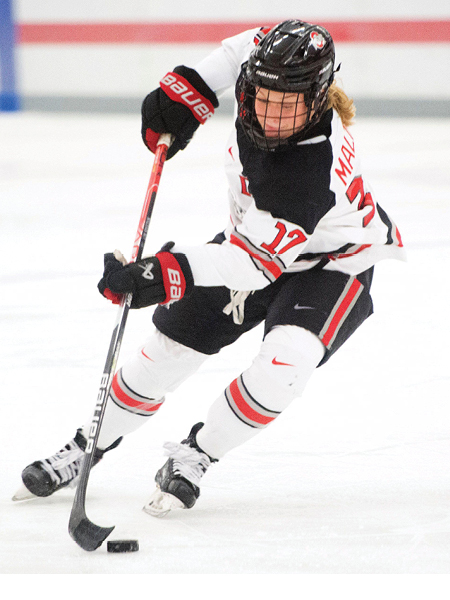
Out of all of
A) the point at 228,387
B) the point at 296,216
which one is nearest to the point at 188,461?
the point at 228,387

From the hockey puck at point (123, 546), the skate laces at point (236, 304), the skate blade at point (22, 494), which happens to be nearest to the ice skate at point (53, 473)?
the skate blade at point (22, 494)

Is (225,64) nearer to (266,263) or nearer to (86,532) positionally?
(266,263)

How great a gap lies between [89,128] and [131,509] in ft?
23.3

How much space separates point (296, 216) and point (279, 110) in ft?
0.67

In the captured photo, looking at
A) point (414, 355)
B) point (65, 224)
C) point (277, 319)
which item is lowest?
point (65, 224)

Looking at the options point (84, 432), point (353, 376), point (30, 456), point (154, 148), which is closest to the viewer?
point (84, 432)

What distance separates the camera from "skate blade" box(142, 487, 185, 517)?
1.78 metres

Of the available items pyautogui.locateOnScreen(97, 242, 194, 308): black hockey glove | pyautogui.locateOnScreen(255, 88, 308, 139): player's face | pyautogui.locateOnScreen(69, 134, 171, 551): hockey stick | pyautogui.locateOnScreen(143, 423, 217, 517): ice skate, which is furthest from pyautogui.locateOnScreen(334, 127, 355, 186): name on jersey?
pyautogui.locateOnScreen(143, 423, 217, 517): ice skate

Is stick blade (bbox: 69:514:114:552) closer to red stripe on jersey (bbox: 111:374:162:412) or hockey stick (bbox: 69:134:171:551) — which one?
hockey stick (bbox: 69:134:171:551)

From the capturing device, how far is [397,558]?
1.60m

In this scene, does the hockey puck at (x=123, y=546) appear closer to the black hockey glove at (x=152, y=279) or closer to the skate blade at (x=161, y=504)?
the skate blade at (x=161, y=504)

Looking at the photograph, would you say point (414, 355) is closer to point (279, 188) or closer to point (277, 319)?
point (277, 319)

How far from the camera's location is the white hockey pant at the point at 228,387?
1.74 metres

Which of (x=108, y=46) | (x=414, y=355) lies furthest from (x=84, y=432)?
(x=108, y=46)
